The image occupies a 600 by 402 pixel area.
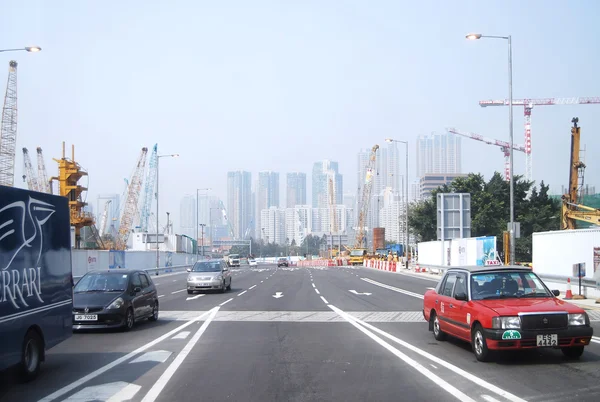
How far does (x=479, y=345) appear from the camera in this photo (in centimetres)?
1063

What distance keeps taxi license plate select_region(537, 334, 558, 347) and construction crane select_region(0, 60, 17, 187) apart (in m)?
56.7

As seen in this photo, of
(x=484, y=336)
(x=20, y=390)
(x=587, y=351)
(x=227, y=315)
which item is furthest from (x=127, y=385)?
(x=227, y=315)

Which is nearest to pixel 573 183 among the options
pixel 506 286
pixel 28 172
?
pixel 506 286

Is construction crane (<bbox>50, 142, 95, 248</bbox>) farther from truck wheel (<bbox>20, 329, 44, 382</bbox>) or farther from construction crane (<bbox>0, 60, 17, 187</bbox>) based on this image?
truck wheel (<bbox>20, 329, 44, 382</bbox>)

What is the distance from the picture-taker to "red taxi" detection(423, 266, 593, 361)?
32.7 feet

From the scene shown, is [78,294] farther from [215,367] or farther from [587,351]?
[587,351]

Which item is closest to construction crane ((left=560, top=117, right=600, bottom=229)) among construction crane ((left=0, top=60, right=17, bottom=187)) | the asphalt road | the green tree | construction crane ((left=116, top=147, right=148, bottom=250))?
the green tree

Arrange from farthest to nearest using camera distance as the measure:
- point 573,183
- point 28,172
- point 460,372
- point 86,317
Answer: point 28,172
point 573,183
point 86,317
point 460,372

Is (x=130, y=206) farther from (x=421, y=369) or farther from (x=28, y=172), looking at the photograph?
(x=421, y=369)

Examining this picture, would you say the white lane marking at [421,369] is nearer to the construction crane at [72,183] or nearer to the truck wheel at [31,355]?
the truck wheel at [31,355]

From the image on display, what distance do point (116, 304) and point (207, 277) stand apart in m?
14.1

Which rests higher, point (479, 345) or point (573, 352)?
point (479, 345)

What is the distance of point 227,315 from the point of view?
1917 centimetres

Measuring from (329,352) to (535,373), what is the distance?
3.87 meters
